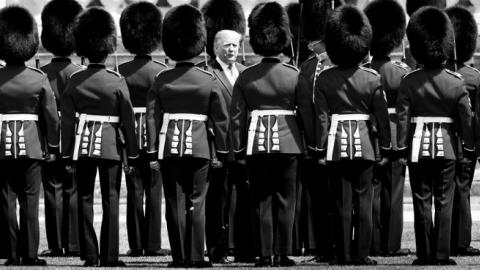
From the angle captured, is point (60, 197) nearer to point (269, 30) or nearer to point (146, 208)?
Answer: point (146, 208)

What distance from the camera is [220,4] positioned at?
1438 centimetres

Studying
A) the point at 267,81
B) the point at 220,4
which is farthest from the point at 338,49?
the point at 220,4

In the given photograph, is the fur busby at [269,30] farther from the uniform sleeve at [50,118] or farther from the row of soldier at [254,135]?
the uniform sleeve at [50,118]

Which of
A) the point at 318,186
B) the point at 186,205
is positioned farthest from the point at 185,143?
the point at 318,186

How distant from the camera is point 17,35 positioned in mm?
12672

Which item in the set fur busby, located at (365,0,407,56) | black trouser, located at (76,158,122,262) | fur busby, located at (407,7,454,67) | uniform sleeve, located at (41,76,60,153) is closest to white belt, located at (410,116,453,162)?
fur busby, located at (407,7,454,67)

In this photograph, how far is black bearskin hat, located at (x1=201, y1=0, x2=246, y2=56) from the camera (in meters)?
14.3

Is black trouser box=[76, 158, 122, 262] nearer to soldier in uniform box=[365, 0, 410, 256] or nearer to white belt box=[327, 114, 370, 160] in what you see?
white belt box=[327, 114, 370, 160]

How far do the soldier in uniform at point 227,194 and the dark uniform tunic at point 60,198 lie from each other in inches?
48.4

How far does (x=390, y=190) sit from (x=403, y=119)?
1.42 meters

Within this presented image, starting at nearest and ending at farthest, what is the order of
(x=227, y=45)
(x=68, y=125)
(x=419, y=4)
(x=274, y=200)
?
1. (x=274, y=200)
2. (x=68, y=125)
3. (x=227, y=45)
4. (x=419, y=4)

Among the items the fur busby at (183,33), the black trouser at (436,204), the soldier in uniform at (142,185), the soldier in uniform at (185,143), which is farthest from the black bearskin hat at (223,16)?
the black trouser at (436,204)

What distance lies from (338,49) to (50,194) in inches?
109

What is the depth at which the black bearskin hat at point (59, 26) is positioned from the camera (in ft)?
46.3
